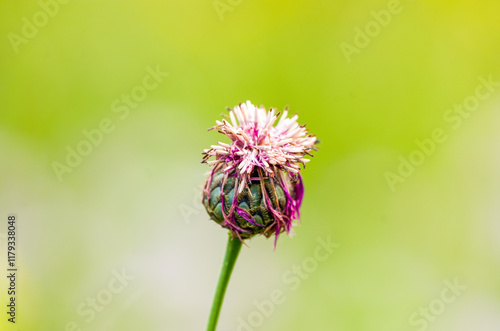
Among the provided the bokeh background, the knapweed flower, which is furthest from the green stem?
the bokeh background

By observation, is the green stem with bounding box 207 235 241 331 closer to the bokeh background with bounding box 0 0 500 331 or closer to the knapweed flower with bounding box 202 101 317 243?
the knapweed flower with bounding box 202 101 317 243

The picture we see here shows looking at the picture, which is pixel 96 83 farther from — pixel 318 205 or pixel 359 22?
pixel 359 22

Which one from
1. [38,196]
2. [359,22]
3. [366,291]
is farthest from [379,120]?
[38,196]

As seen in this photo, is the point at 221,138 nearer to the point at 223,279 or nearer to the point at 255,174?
Answer: the point at 255,174

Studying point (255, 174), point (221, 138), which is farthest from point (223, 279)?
point (221, 138)

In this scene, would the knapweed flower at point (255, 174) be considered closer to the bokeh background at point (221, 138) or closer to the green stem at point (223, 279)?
the green stem at point (223, 279)
